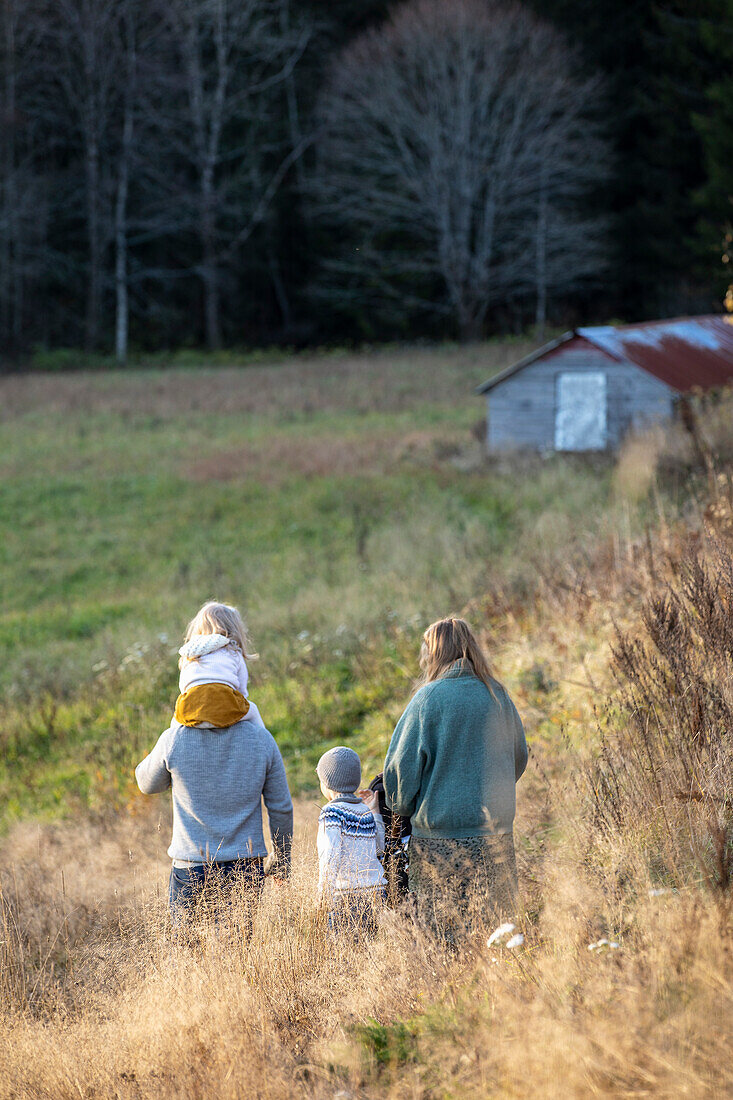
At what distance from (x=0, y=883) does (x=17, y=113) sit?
122 feet

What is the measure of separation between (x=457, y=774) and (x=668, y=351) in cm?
1566

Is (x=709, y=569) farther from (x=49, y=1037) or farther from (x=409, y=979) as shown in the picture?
(x=49, y=1037)

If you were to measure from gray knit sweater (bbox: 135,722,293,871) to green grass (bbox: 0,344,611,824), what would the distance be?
2.79 metres

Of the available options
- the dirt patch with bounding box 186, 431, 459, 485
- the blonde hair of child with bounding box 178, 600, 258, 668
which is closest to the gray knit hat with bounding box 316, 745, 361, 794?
the blonde hair of child with bounding box 178, 600, 258, 668

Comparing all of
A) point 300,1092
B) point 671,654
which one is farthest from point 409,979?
point 671,654

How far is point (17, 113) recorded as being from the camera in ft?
117

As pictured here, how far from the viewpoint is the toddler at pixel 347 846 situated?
3.43 meters

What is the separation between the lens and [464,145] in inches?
1484

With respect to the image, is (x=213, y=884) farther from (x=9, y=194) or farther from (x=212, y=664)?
(x=9, y=194)

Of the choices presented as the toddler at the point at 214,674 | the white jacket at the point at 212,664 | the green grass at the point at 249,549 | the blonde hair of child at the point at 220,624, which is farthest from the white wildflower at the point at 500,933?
the green grass at the point at 249,549

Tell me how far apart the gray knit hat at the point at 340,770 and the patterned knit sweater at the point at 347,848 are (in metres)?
0.06

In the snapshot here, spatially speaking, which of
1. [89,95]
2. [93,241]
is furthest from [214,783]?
[89,95]

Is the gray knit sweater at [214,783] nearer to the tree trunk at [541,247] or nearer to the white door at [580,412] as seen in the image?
the white door at [580,412]

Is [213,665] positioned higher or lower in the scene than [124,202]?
lower
